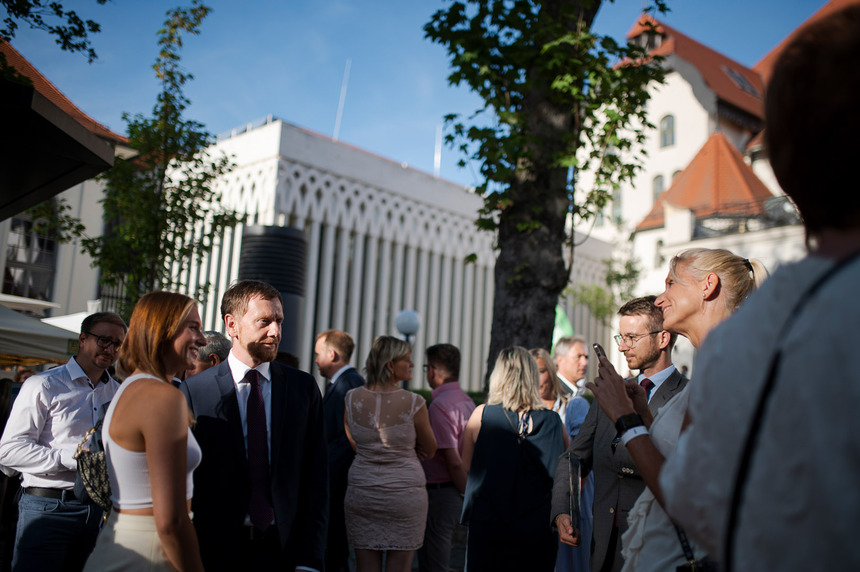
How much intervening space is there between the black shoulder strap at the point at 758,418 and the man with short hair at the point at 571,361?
593cm

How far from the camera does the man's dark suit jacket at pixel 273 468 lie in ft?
9.41

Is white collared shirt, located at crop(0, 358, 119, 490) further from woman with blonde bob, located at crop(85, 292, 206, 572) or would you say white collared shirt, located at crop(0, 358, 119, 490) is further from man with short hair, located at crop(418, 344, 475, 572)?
man with short hair, located at crop(418, 344, 475, 572)

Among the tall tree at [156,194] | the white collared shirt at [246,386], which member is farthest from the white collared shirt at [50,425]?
the tall tree at [156,194]

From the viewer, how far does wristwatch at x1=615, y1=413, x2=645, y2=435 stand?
2.20 meters

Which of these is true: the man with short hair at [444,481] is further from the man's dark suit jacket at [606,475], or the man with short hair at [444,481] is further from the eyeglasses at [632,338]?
the eyeglasses at [632,338]

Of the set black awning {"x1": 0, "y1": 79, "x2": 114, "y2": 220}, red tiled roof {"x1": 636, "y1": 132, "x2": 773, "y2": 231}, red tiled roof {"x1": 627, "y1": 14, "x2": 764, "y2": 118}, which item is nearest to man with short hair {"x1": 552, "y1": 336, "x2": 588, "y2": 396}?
black awning {"x1": 0, "y1": 79, "x2": 114, "y2": 220}

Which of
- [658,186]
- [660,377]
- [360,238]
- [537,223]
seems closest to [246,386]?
[660,377]

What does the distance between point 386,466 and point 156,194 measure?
7.93 meters

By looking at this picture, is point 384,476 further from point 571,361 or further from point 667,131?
point 667,131

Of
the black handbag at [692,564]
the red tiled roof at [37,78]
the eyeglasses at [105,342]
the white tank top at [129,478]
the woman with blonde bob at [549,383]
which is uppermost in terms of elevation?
the red tiled roof at [37,78]

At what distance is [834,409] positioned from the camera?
3.23 ft

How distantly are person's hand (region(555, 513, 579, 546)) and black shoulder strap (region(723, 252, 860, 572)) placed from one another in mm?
2491

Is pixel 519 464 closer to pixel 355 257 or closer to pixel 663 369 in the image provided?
pixel 663 369

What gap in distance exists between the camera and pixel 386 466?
16.0 ft
